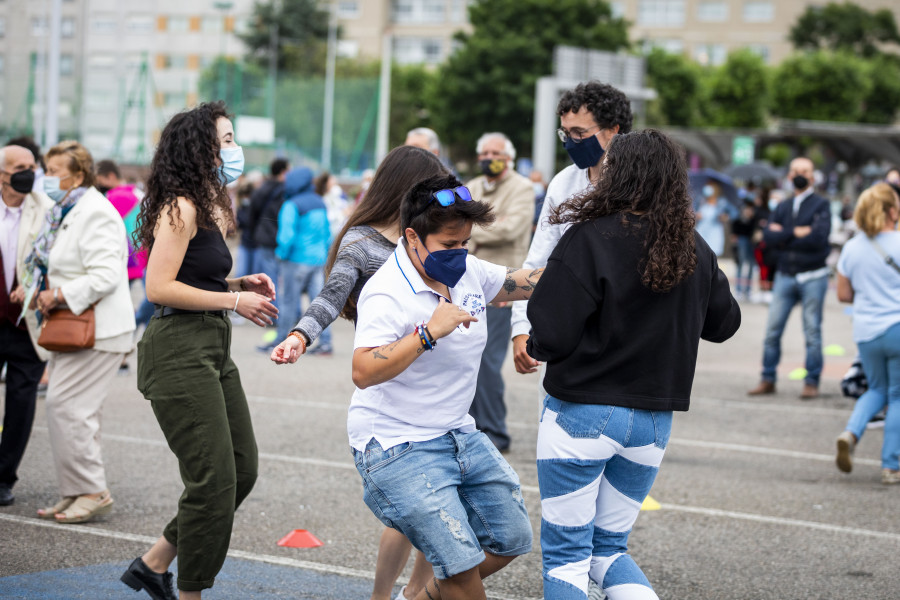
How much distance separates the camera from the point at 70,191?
5605mm

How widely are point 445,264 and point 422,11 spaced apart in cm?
9191

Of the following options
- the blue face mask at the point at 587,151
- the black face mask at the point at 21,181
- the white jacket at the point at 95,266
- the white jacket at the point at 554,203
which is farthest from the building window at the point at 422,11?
the blue face mask at the point at 587,151

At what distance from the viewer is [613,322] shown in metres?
3.27

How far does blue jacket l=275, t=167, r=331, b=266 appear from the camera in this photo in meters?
12.4

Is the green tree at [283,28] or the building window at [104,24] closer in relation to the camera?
the building window at [104,24]

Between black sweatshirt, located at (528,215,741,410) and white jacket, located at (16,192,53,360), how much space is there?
352 centimetres

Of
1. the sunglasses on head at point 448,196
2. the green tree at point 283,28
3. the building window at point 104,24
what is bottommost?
the sunglasses on head at point 448,196

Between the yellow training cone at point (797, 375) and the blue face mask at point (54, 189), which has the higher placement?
the blue face mask at point (54, 189)

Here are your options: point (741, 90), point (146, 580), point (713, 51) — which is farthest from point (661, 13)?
point (146, 580)

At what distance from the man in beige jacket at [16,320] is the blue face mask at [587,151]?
3.09 metres

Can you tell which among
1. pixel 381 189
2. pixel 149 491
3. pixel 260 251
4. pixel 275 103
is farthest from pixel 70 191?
pixel 275 103

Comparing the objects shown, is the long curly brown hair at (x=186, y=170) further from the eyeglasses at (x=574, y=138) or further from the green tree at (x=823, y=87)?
the green tree at (x=823, y=87)

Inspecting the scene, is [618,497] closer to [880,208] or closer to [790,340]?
[880,208]

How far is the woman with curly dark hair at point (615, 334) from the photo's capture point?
326cm
